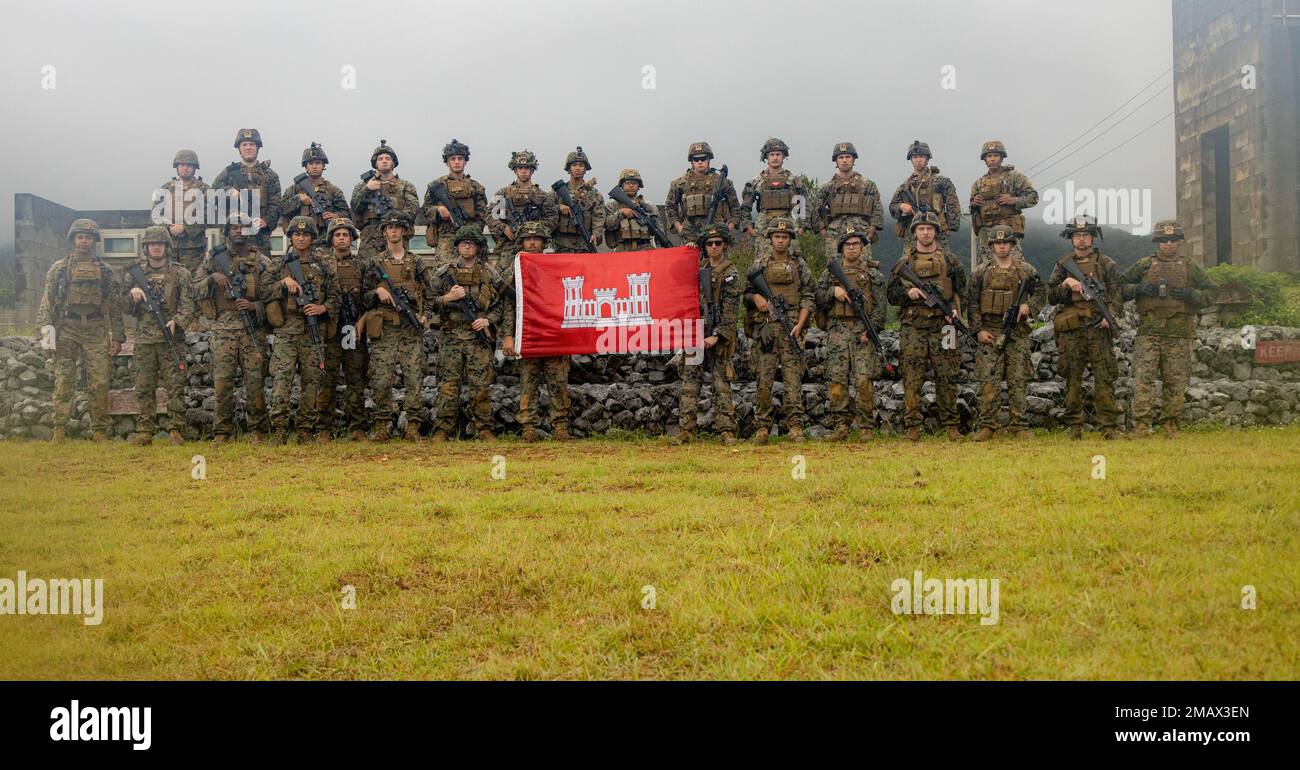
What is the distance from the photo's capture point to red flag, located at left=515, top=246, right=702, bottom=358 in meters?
10.7

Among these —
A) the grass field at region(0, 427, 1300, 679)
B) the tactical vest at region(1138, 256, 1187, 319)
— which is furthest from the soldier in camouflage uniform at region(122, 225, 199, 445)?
the tactical vest at region(1138, 256, 1187, 319)

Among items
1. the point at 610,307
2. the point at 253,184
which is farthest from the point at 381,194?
the point at 610,307

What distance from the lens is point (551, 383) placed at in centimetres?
1079

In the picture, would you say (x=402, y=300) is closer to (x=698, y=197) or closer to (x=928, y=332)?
(x=698, y=197)

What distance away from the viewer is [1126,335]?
1173cm

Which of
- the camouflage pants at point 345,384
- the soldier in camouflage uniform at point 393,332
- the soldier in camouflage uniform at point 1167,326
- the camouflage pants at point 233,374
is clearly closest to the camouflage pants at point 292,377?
the camouflage pants at point 345,384

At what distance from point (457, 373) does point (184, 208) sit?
443 centimetres

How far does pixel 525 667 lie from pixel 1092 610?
2.39 metres

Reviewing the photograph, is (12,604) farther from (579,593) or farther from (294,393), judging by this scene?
(294,393)

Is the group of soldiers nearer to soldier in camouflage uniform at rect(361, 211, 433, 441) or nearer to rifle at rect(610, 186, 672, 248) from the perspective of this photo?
soldier in camouflage uniform at rect(361, 211, 433, 441)

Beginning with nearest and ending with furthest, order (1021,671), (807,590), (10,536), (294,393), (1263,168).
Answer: (1021,671)
(807,590)
(10,536)
(294,393)
(1263,168)

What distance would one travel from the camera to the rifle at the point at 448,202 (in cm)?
1131

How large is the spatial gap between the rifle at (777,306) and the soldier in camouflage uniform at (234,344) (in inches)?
231

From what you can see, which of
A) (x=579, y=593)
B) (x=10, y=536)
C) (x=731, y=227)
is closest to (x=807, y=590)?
(x=579, y=593)
